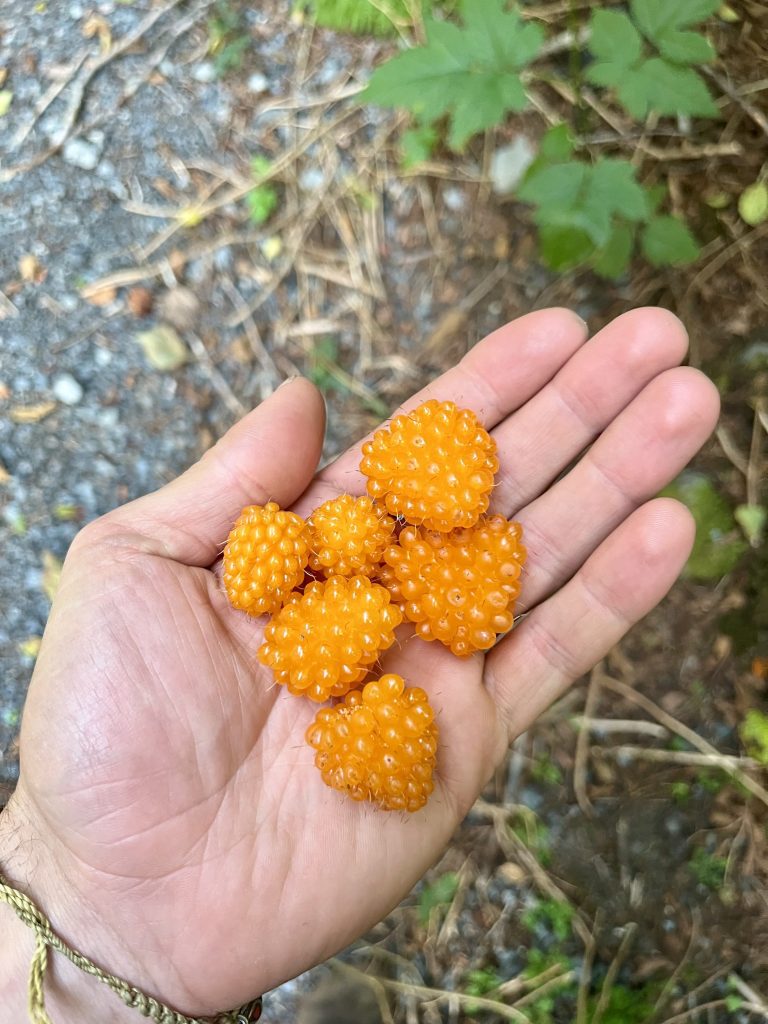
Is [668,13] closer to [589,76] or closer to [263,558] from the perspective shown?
[589,76]

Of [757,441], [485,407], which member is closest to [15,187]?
[485,407]

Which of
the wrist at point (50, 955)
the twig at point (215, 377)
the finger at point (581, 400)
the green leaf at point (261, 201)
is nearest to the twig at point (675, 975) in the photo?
the finger at point (581, 400)

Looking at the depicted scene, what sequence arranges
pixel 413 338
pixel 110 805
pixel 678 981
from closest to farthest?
1. pixel 110 805
2. pixel 678 981
3. pixel 413 338

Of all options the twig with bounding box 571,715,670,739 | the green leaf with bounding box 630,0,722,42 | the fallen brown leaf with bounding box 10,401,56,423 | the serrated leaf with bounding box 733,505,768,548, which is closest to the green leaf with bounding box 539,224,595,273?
the green leaf with bounding box 630,0,722,42

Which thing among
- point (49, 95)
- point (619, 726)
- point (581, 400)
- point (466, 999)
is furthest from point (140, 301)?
point (466, 999)

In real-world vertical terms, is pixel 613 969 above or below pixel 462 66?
below

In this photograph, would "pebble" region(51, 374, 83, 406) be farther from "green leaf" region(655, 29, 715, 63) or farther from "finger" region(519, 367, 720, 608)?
"green leaf" region(655, 29, 715, 63)

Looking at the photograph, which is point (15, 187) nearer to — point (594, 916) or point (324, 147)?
point (324, 147)
